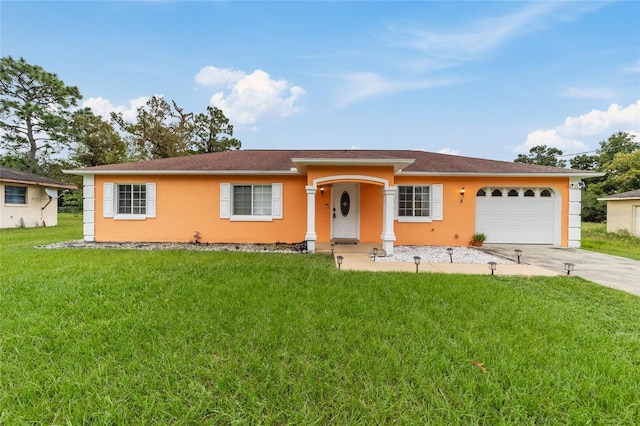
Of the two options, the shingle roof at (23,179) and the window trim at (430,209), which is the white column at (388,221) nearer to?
the window trim at (430,209)

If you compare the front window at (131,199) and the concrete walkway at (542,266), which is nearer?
the concrete walkway at (542,266)

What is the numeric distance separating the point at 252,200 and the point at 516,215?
10.4 meters

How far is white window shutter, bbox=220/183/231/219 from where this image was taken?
998cm

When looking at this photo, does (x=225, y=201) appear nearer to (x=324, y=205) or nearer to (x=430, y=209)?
(x=324, y=205)

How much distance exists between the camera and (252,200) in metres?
10.2

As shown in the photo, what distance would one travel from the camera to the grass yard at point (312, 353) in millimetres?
1990

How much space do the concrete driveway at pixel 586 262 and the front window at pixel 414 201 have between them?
98.8 inches

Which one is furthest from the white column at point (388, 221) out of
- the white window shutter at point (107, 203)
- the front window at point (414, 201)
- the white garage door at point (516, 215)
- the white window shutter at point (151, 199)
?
the white window shutter at point (107, 203)

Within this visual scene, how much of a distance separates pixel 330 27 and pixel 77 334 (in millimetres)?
14240

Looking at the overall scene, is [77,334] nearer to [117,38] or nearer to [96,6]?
[96,6]

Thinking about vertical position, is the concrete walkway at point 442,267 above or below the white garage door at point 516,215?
below

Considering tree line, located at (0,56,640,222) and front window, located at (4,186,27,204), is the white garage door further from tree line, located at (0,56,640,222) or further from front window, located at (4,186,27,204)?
A: front window, located at (4,186,27,204)

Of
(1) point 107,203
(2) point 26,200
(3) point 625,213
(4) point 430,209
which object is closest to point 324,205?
(4) point 430,209

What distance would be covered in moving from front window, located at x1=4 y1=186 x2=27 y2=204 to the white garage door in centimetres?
2378
